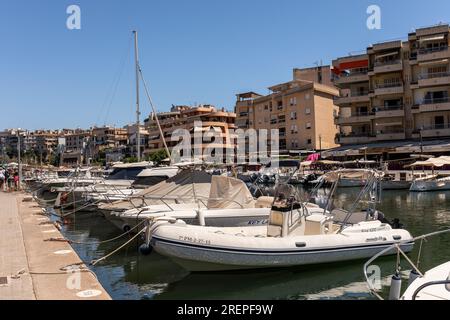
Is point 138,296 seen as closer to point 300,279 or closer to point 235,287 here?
point 235,287

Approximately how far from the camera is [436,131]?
4978 centimetres

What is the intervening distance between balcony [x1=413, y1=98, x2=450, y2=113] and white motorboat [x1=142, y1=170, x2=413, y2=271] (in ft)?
141

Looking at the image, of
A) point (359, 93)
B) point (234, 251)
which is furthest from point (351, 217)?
point (359, 93)

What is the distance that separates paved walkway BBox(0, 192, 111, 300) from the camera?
299 inches

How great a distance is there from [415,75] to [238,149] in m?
34.2

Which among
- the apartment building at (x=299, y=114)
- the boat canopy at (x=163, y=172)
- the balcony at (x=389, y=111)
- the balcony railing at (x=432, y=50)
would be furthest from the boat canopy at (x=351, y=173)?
the apartment building at (x=299, y=114)

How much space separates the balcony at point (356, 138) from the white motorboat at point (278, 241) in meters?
46.2

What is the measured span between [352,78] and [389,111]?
7492 millimetres

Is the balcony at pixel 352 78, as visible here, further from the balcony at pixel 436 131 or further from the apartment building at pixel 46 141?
the apartment building at pixel 46 141

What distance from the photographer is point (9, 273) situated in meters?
8.99

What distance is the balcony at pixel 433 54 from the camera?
162 ft

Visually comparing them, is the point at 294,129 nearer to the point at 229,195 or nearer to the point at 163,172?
the point at 163,172

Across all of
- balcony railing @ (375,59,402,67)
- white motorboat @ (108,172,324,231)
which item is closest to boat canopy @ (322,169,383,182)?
white motorboat @ (108,172,324,231)
